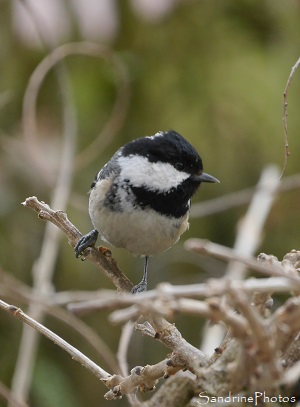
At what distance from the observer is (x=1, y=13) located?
329 cm

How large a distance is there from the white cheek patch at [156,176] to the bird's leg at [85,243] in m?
0.21

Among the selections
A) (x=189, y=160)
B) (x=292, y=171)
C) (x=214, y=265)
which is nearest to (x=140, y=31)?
(x=292, y=171)

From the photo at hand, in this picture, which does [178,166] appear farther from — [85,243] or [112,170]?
[85,243]

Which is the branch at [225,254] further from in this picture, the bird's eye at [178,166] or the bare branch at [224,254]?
the bird's eye at [178,166]

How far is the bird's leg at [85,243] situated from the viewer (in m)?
1.94

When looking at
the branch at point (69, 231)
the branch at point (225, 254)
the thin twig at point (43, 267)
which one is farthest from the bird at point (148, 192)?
the branch at point (225, 254)

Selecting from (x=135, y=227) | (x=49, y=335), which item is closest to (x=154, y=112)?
(x=135, y=227)

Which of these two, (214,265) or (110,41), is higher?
(110,41)

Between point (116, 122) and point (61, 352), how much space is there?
1.04m

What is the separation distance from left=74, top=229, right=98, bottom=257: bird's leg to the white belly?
3 centimetres

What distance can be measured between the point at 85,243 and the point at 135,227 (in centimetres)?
17

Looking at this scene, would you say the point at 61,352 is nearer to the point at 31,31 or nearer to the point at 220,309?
the point at 31,31

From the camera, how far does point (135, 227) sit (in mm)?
2137

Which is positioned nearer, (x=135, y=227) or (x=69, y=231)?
(x=69, y=231)
